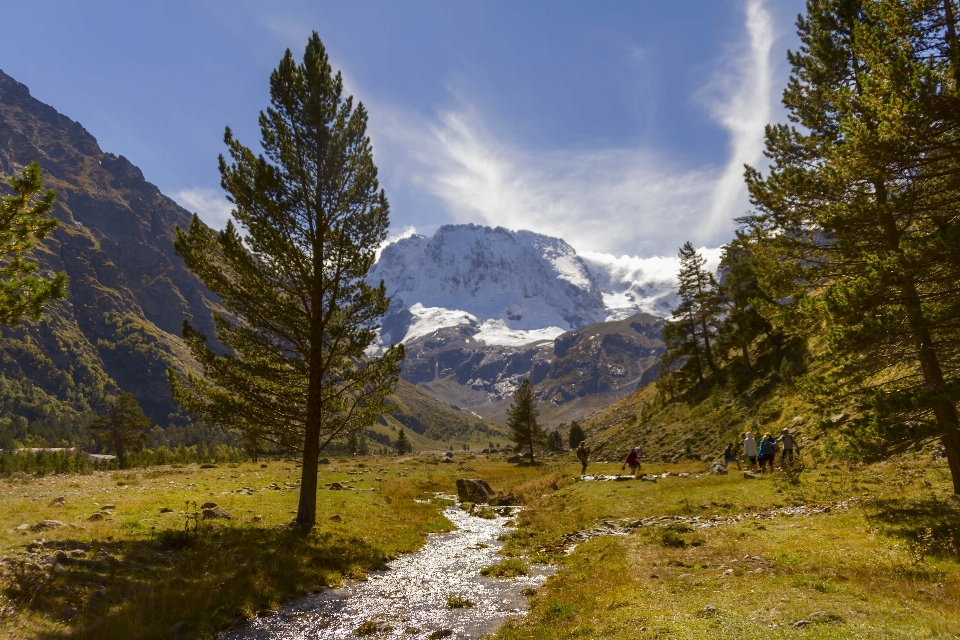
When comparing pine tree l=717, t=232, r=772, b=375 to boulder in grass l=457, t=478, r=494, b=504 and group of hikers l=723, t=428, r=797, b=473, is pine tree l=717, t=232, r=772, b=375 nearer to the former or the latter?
group of hikers l=723, t=428, r=797, b=473

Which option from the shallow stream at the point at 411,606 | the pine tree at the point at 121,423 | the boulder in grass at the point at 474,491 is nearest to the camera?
the shallow stream at the point at 411,606

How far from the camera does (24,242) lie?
1321 centimetres

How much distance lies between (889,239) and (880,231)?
600mm

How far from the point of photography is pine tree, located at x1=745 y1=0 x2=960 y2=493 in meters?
11.6

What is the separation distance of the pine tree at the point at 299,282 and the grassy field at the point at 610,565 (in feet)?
14.3

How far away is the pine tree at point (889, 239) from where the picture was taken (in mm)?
11633

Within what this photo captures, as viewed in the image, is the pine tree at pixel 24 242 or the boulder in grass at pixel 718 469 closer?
the pine tree at pixel 24 242

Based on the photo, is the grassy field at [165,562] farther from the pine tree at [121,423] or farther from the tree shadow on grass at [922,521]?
the pine tree at [121,423]

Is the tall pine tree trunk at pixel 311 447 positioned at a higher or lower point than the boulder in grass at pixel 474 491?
higher

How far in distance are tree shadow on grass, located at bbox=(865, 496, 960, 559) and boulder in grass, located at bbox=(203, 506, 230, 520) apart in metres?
22.5

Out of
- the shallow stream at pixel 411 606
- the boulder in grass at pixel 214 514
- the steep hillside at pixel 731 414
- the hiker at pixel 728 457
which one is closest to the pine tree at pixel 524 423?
the steep hillside at pixel 731 414

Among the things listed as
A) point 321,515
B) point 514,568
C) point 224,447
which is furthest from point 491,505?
point 224,447

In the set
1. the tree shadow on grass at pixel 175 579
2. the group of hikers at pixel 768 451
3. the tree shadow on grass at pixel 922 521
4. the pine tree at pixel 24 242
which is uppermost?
the pine tree at pixel 24 242

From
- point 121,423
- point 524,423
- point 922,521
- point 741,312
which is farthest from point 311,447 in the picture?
point 121,423
